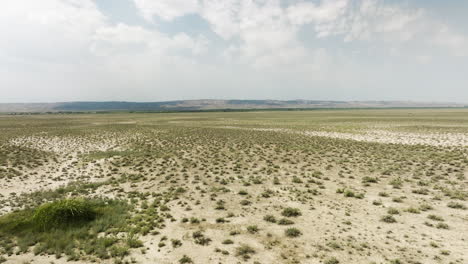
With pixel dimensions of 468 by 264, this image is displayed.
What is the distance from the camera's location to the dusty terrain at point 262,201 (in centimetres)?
909

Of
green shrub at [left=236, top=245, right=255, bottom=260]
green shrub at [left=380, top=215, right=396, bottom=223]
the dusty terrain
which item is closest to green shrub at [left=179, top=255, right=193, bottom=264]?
the dusty terrain

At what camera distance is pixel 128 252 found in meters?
9.11

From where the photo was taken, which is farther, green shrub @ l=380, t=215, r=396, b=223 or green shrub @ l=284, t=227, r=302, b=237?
green shrub @ l=380, t=215, r=396, b=223

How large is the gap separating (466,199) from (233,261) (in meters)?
14.3

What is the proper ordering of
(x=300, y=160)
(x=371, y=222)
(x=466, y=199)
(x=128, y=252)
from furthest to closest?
(x=300, y=160)
(x=466, y=199)
(x=371, y=222)
(x=128, y=252)

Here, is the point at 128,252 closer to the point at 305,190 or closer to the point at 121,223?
the point at 121,223

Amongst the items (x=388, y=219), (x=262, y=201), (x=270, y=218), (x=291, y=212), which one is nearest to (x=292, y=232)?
(x=270, y=218)

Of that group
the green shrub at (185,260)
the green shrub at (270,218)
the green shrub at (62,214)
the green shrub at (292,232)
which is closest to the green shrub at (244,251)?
the green shrub at (185,260)

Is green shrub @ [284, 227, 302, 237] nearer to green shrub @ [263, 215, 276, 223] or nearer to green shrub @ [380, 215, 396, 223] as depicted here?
green shrub @ [263, 215, 276, 223]

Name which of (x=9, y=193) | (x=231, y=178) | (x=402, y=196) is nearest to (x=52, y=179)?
(x=9, y=193)

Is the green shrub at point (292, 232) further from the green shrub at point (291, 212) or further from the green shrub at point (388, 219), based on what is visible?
the green shrub at point (388, 219)

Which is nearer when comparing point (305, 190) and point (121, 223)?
point (121, 223)

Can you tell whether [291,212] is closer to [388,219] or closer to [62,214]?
[388,219]

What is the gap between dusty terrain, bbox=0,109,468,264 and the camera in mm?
9086
